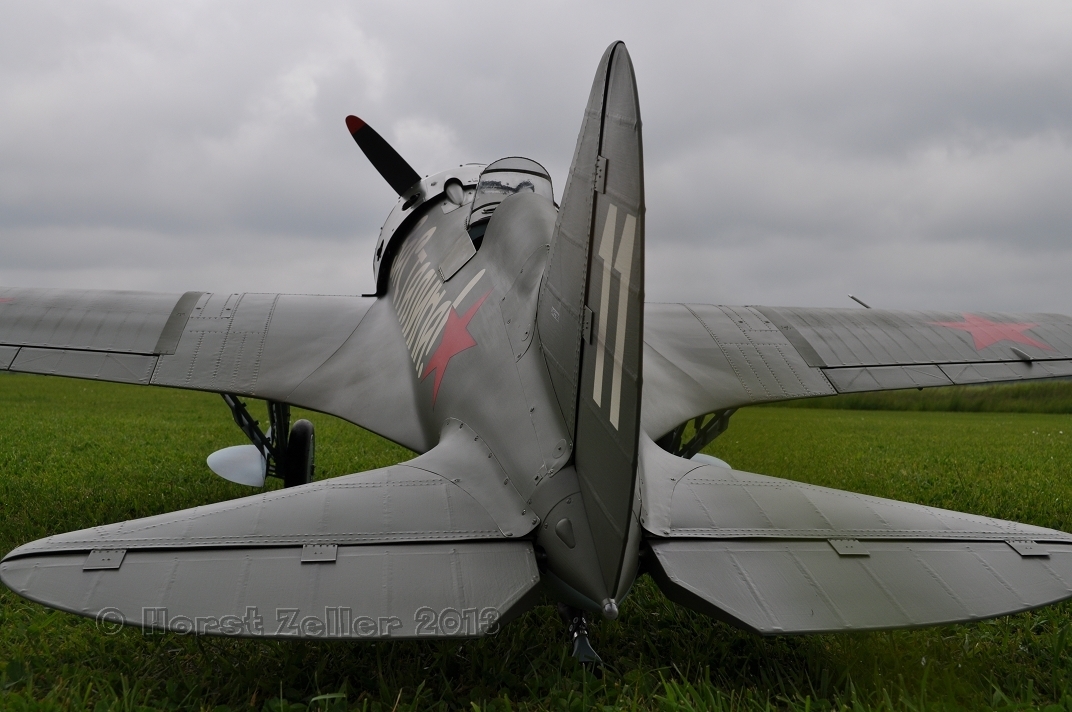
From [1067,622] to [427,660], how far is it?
10.7 ft

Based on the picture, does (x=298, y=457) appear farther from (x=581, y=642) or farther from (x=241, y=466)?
(x=581, y=642)

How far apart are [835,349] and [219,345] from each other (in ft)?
18.0

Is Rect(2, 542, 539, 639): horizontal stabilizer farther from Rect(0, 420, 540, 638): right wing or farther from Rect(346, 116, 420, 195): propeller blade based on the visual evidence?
Rect(346, 116, 420, 195): propeller blade

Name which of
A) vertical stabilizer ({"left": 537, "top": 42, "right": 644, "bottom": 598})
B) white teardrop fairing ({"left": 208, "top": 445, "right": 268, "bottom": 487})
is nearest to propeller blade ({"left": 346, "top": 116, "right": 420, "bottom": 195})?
white teardrop fairing ({"left": 208, "top": 445, "right": 268, "bottom": 487})

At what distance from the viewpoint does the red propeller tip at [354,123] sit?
954 centimetres

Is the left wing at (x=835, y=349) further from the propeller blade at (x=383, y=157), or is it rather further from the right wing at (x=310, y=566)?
the propeller blade at (x=383, y=157)

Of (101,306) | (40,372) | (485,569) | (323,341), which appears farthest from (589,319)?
(101,306)

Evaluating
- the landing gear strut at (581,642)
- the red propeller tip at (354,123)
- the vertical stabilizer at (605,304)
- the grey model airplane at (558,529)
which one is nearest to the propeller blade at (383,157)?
the red propeller tip at (354,123)

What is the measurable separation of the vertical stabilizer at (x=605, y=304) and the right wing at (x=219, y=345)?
97.0 inches

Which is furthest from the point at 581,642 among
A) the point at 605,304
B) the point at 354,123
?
the point at 354,123

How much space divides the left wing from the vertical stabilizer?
231 centimetres

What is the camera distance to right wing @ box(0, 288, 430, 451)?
609 cm

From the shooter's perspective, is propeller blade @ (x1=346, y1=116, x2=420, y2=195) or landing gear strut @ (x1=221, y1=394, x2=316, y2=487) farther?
propeller blade @ (x1=346, y1=116, x2=420, y2=195)

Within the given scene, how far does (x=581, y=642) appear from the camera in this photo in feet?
10.5
